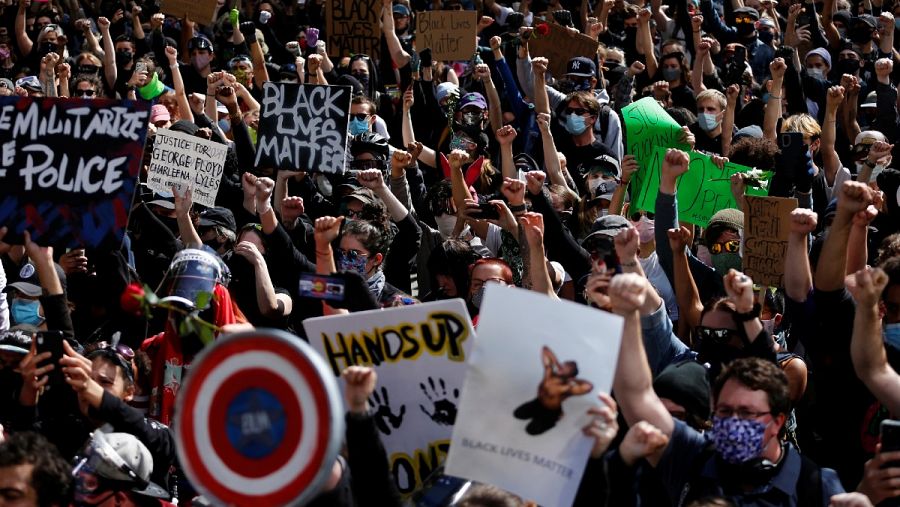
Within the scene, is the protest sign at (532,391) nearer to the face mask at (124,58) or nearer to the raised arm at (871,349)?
the raised arm at (871,349)

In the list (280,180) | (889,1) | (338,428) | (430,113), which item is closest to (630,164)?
(280,180)

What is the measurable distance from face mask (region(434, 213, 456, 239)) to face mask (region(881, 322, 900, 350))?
3486 mm

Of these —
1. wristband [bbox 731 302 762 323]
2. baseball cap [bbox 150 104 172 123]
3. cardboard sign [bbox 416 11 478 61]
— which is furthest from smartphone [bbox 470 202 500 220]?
cardboard sign [bbox 416 11 478 61]

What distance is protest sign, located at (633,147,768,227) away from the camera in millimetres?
7977

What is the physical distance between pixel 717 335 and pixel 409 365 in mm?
1335

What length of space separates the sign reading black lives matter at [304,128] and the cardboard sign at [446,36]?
9.24ft

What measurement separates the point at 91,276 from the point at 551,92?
4.42 m

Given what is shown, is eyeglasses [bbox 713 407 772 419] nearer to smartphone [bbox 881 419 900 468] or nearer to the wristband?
smartphone [bbox 881 419 900 468]

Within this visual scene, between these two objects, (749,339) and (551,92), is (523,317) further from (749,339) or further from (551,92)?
(551,92)

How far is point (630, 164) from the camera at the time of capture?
804 cm

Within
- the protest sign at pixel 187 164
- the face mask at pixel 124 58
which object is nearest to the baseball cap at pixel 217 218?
the protest sign at pixel 187 164

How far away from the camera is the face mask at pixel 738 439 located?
444 cm

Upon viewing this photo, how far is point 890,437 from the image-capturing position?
4.26m

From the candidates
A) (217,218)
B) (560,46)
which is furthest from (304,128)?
(560,46)
